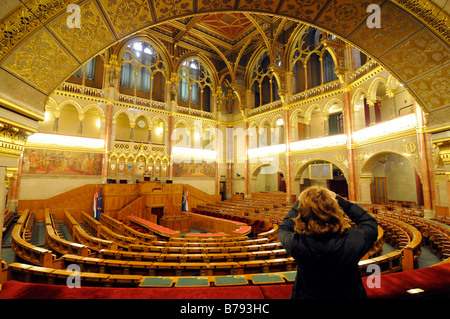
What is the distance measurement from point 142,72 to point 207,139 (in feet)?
25.4

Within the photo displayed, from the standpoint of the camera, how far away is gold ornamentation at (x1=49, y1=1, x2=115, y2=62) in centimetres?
257

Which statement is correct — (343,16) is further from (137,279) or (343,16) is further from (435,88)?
(137,279)

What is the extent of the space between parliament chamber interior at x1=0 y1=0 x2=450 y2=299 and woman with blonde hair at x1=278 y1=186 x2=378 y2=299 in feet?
2.55

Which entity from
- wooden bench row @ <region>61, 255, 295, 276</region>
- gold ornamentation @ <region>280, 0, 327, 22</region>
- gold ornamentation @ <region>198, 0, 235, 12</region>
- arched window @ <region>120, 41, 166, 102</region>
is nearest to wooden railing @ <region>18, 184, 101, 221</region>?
arched window @ <region>120, 41, 166, 102</region>

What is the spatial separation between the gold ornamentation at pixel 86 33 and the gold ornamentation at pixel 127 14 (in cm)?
12

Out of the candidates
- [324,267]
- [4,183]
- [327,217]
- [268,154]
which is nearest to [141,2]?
[4,183]

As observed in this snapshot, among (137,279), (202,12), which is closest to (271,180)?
(202,12)

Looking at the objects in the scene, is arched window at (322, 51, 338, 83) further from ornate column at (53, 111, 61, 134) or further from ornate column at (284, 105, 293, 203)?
ornate column at (53, 111, 61, 134)

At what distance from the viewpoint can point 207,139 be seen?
20.3 metres

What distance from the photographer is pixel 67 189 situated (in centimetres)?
1330

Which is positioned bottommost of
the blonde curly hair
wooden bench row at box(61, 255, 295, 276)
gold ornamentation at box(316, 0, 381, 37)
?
wooden bench row at box(61, 255, 295, 276)

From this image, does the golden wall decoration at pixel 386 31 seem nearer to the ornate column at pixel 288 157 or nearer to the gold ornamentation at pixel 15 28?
the gold ornamentation at pixel 15 28
